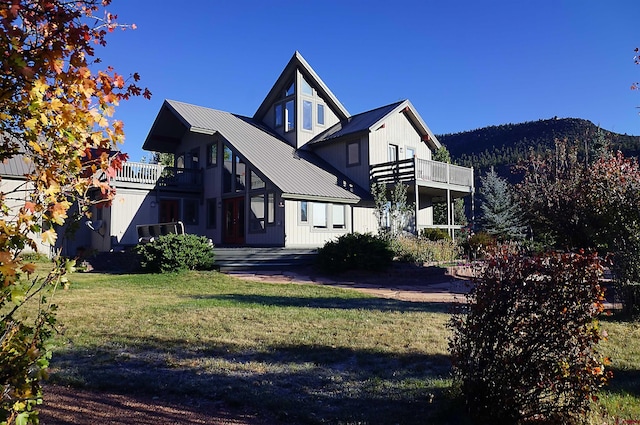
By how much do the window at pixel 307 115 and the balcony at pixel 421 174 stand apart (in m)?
4.65

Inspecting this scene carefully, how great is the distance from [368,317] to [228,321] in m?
2.38

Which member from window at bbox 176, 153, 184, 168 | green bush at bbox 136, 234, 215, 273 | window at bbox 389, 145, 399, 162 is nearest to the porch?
window at bbox 389, 145, 399, 162

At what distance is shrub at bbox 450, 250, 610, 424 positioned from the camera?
3.84 m

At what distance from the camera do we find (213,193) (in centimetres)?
2492

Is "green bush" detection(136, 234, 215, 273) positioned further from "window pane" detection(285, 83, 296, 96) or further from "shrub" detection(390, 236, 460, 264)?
"window pane" detection(285, 83, 296, 96)

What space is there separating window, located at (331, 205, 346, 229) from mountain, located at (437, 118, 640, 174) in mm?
35138

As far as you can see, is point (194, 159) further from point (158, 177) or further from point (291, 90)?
point (291, 90)

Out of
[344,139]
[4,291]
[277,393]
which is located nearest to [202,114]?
[344,139]

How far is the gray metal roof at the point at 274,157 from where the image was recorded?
2117 centimetres

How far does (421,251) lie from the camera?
16938mm

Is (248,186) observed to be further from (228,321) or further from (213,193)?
(228,321)

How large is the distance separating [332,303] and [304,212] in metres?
11.4

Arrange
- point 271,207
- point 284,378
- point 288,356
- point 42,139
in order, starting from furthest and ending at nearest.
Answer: point 271,207 < point 288,356 < point 284,378 < point 42,139

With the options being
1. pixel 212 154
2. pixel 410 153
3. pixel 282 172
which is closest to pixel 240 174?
pixel 212 154
